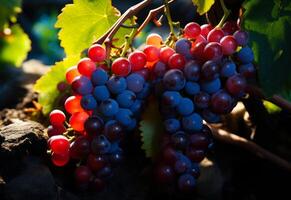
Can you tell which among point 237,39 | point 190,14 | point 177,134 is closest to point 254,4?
point 237,39

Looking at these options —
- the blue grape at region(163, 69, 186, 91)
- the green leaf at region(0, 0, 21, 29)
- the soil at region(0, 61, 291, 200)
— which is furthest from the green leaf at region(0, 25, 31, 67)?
the blue grape at region(163, 69, 186, 91)

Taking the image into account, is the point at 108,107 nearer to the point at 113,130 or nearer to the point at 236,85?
the point at 113,130

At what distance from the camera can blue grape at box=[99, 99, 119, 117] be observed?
0.66m

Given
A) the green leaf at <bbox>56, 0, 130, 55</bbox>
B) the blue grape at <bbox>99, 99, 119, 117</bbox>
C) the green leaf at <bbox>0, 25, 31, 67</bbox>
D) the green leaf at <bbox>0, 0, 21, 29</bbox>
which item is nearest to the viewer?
the blue grape at <bbox>99, 99, 119, 117</bbox>

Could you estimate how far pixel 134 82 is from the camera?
684 millimetres

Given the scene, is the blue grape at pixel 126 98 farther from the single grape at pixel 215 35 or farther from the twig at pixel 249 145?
the twig at pixel 249 145

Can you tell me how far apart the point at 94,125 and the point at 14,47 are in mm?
738

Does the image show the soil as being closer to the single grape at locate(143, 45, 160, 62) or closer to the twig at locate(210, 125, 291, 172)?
the twig at locate(210, 125, 291, 172)

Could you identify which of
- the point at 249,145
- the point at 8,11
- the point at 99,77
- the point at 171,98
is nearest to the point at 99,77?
the point at 99,77

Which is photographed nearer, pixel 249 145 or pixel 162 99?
pixel 162 99

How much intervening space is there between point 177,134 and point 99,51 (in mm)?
162

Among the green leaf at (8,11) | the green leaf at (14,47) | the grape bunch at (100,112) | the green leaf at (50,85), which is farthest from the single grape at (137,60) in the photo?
→ the green leaf at (14,47)

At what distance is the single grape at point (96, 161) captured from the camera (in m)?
0.68

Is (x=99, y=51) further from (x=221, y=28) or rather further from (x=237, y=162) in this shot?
(x=237, y=162)
